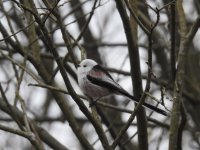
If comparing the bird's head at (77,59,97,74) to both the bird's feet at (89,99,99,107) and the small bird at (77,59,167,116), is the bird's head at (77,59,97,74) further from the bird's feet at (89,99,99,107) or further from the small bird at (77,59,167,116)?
the bird's feet at (89,99,99,107)

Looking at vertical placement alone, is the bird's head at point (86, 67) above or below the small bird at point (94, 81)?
above

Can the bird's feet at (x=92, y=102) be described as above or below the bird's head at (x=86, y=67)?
below

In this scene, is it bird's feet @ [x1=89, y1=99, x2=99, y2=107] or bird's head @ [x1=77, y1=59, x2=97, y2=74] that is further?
bird's head @ [x1=77, y1=59, x2=97, y2=74]

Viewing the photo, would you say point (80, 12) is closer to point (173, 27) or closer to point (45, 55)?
point (45, 55)

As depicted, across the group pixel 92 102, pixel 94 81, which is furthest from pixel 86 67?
pixel 92 102

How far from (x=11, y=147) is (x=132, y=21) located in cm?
358

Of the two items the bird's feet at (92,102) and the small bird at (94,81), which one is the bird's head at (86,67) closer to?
the small bird at (94,81)

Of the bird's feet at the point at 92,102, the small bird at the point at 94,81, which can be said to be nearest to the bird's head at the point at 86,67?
the small bird at the point at 94,81

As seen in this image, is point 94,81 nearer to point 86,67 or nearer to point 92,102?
point 86,67

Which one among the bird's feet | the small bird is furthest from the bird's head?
the bird's feet

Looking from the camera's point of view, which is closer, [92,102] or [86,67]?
[92,102]

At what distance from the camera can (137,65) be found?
3.33 meters

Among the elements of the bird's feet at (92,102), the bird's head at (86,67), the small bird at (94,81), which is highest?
the bird's head at (86,67)

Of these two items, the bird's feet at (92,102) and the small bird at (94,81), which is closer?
the bird's feet at (92,102)
